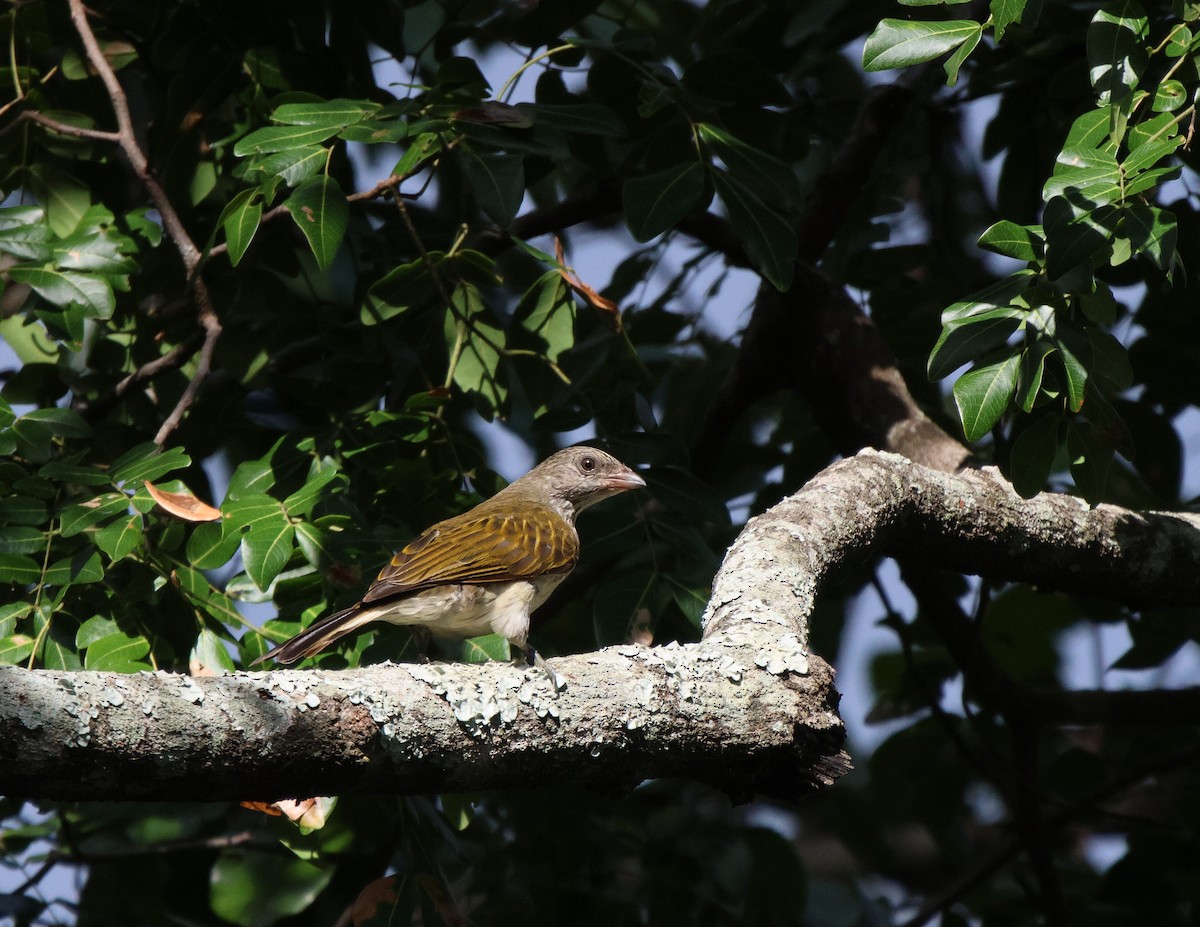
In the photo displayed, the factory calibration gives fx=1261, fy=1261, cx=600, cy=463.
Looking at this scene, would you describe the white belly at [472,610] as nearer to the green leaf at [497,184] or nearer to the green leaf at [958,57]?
the green leaf at [497,184]

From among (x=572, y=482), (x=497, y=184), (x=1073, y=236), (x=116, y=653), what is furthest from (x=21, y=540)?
(x=1073, y=236)

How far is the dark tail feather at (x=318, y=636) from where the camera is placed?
2996 millimetres

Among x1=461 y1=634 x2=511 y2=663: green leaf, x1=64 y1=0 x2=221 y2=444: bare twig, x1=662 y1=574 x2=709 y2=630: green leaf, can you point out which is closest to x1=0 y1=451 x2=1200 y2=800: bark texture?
x1=662 y1=574 x2=709 y2=630: green leaf

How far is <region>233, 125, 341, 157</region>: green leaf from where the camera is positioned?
3230 millimetres

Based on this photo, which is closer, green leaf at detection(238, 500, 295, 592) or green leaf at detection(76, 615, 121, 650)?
green leaf at detection(76, 615, 121, 650)

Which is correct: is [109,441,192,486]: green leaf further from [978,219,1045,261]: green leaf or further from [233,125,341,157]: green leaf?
[978,219,1045,261]: green leaf

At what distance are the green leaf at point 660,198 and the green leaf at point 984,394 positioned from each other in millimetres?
1135

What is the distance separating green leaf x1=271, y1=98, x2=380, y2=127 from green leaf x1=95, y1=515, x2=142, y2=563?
1.13 meters

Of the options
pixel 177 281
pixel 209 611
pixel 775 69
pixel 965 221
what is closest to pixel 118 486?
pixel 209 611

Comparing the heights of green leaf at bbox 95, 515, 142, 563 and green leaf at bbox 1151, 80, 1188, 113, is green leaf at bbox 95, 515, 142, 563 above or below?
below

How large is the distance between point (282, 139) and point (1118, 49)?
1.99 m

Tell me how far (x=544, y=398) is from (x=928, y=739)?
96.7 inches

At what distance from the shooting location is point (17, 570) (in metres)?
2.99

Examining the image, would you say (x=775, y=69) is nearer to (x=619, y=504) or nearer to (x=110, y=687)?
(x=619, y=504)
